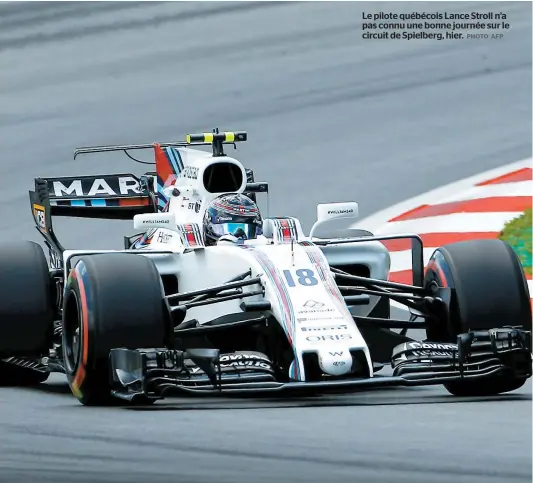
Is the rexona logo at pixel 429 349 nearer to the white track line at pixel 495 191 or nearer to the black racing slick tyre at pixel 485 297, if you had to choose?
the black racing slick tyre at pixel 485 297

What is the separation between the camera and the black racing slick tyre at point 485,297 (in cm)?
1159

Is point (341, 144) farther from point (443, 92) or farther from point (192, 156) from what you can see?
point (192, 156)

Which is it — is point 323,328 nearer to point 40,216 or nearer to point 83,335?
point 83,335

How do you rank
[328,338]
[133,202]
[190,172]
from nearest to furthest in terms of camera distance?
[328,338] < [190,172] < [133,202]

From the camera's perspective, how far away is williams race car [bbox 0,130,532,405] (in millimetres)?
10891

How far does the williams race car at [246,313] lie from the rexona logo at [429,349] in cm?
1

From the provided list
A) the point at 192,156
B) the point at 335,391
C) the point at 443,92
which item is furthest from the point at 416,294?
the point at 443,92

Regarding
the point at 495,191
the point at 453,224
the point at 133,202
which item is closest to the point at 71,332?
the point at 133,202

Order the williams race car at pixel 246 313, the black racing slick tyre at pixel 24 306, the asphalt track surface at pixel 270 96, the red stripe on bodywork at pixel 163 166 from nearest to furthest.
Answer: the williams race car at pixel 246 313
the black racing slick tyre at pixel 24 306
the red stripe on bodywork at pixel 163 166
the asphalt track surface at pixel 270 96

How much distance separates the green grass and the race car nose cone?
190 inches

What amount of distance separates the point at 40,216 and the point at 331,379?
13.2ft

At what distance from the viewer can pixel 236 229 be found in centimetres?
1273

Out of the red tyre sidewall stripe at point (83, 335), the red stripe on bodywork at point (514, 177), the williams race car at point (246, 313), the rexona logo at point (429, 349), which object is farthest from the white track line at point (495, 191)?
the red tyre sidewall stripe at point (83, 335)

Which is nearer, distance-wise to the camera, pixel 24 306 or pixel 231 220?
pixel 24 306
